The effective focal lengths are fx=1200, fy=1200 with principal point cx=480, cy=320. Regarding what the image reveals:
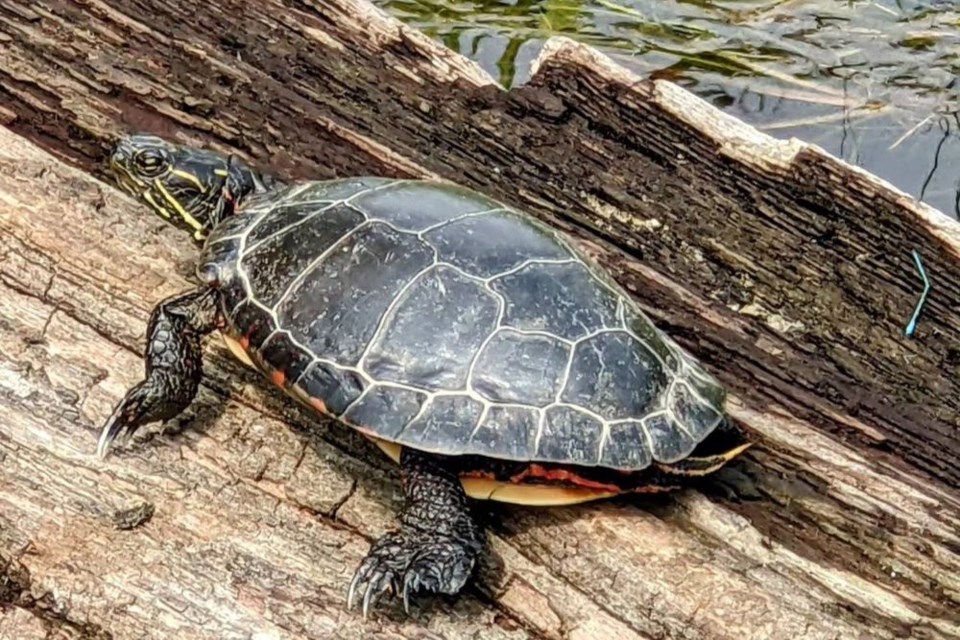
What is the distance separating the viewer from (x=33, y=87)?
13.0ft

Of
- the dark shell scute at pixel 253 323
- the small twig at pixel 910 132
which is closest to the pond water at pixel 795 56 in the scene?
the small twig at pixel 910 132

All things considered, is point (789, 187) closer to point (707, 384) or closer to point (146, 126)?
point (707, 384)

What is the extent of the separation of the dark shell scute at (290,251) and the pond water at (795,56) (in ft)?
7.23

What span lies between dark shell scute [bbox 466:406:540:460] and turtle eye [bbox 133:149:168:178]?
1.44 metres

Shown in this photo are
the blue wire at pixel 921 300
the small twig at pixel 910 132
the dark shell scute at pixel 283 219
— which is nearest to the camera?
the dark shell scute at pixel 283 219

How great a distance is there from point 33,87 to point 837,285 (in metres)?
2.67

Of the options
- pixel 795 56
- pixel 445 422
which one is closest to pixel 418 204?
pixel 445 422

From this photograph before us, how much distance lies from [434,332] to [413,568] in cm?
57

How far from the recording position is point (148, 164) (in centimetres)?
360

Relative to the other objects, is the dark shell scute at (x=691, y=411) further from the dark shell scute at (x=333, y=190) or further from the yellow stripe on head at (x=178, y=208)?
the yellow stripe on head at (x=178, y=208)

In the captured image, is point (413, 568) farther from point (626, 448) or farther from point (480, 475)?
point (626, 448)

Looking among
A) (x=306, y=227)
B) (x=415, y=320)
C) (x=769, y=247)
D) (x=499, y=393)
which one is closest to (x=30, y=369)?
(x=306, y=227)

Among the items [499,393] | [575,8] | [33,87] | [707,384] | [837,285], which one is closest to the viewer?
[499,393]

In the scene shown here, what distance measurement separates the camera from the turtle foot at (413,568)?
104 inches
